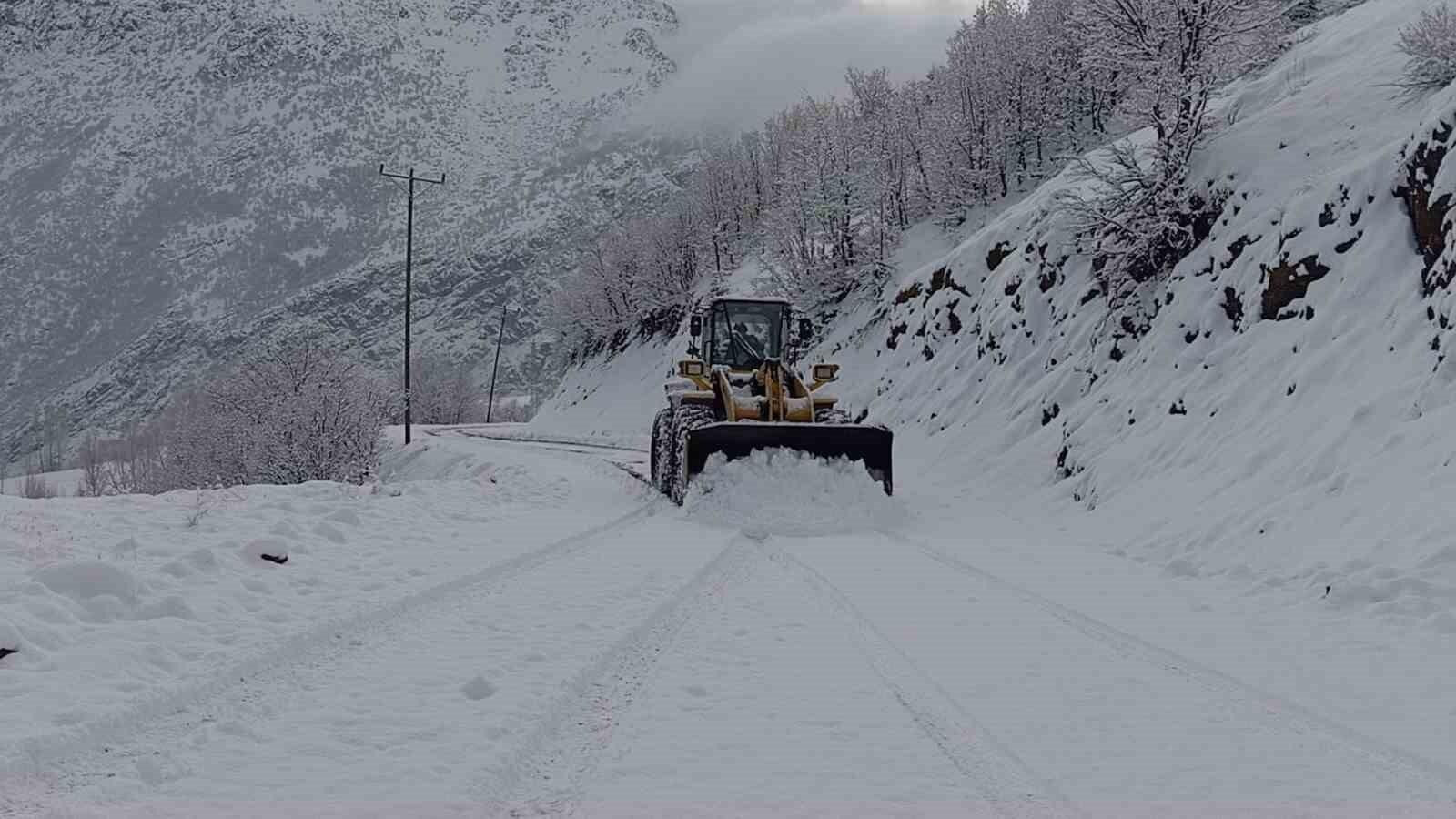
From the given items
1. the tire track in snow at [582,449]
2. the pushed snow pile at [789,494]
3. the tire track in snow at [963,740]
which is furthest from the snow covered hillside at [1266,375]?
the tire track in snow at [582,449]

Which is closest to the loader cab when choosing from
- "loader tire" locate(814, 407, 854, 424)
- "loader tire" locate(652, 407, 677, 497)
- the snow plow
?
the snow plow

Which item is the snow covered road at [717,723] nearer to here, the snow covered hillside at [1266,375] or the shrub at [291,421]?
the snow covered hillside at [1266,375]

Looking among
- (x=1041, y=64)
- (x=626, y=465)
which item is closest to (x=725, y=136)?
(x=1041, y=64)

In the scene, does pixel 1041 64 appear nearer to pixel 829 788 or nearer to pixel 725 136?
pixel 829 788

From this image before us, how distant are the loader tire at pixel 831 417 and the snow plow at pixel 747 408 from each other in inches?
0.5

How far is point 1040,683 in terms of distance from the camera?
189 inches

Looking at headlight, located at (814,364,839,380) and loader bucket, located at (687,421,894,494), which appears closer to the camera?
loader bucket, located at (687,421,894,494)

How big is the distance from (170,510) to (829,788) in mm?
7618

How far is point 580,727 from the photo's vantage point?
157 inches

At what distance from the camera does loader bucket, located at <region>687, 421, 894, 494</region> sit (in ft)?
39.8

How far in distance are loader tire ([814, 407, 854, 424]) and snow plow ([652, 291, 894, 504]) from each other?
0.01m

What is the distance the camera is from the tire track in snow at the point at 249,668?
3.41 meters

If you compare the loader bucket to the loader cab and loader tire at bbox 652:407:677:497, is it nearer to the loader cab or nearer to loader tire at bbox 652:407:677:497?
loader tire at bbox 652:407:677:497

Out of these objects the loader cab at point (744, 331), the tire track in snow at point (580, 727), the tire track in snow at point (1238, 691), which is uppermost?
the loader cab at point (744, 331)
